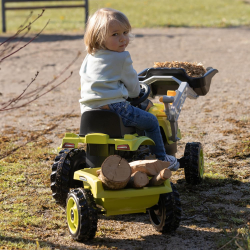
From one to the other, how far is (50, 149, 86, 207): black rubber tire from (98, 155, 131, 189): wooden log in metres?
0.66

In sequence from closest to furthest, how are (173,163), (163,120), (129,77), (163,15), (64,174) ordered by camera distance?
(129,77) < (64,174) < (173,163) < (163,120) < (163,15)

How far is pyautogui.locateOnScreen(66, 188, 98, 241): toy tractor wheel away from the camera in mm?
3174

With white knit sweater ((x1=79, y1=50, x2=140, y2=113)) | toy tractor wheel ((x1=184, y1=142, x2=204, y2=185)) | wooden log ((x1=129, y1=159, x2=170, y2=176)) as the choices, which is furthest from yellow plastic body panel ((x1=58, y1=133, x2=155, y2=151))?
toy tractor wheel ((x1=184, y1=142, x2=204, y2=185))

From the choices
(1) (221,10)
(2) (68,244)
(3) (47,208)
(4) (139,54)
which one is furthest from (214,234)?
(1) (221,10)

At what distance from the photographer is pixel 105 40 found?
3.51 metres

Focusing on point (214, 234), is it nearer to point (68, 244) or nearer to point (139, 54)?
point (68, 244)

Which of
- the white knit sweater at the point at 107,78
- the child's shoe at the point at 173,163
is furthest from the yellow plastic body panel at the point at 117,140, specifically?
the child's shoe at the point at 173,163

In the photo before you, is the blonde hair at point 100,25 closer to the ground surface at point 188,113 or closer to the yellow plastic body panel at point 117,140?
the yellow plastic body panel at point 117,140

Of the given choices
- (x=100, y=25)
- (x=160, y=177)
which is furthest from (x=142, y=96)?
(x=160, y=177)

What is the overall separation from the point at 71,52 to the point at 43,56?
686 mm

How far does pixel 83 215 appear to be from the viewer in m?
3.16

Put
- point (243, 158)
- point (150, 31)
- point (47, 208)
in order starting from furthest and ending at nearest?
point (150, 31)
point (243, 158)
point (47, 208)

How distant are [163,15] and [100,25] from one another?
15508 mm

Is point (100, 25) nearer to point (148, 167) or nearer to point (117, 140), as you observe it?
point (117, 140)
